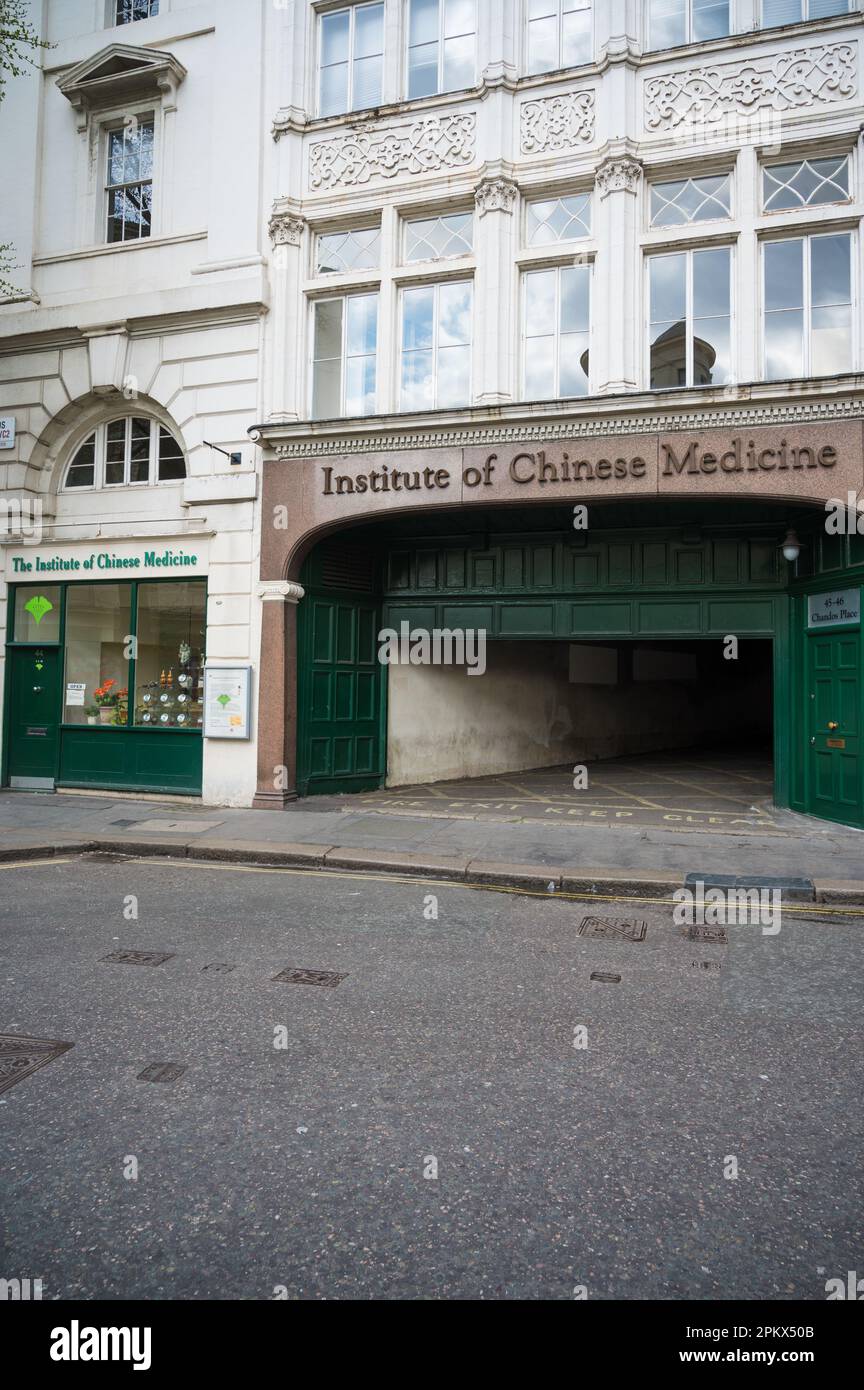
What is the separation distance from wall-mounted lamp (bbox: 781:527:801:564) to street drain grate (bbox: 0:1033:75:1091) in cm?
1065

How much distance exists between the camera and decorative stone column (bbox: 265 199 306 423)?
12961 mm

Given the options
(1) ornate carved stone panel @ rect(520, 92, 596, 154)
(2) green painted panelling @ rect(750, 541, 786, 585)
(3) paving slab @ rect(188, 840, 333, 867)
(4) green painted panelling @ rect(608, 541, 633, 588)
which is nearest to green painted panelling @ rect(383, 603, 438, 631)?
(4) green painted panelling @ rect(608, 541, 633, 588)

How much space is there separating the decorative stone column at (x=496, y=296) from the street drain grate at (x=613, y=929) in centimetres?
772

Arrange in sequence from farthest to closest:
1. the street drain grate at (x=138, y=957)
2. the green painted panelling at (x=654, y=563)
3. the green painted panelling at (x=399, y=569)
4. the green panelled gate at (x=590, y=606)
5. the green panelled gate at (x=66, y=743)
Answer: the green painted panelling at (x=399, y=569) < the green panelled gate at (x=66, y=743) < the green painted panelling at (x=654, y=563) < the green panelled gate at (x=590, y=606) < the street drain grate at (x=138, y=957)

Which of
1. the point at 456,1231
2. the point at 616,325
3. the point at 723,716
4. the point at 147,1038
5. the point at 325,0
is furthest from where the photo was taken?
the point at 723,716

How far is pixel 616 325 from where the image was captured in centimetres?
1163

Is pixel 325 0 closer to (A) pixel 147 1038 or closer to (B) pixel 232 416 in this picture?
(B) pixel 232 416

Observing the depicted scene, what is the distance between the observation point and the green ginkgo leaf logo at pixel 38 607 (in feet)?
47.3

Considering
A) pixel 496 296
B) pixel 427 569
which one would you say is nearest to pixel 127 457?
pixel 427 569

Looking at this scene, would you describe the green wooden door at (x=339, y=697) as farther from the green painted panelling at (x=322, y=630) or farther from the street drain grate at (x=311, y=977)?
the street drain grate at (x=311, y=977)

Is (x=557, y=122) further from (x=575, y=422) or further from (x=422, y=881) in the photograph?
(x=422, y=881)

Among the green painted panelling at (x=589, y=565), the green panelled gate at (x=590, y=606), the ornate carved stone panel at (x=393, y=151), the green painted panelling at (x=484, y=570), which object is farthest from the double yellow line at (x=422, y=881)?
the ornate carved stone panel at (x=393, y=151)

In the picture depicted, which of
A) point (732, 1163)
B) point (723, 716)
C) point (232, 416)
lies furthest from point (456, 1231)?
point (723, 716)
